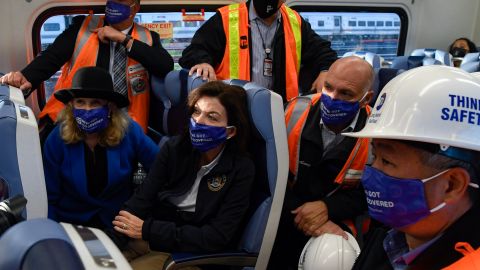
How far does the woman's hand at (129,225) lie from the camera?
75.6 inches

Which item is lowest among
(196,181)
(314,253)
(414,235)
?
(314,253)

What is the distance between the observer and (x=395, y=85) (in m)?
1.17

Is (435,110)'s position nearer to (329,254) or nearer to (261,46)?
(329,254)

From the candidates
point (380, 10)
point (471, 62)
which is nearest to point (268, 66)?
point (380, 10)

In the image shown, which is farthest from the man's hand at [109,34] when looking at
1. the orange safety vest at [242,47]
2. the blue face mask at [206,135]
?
the blue face mask at [206,135]

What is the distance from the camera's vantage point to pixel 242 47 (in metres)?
2.82

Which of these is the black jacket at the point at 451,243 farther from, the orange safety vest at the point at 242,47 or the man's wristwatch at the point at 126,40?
the man's wristwatch at the point at 126,40

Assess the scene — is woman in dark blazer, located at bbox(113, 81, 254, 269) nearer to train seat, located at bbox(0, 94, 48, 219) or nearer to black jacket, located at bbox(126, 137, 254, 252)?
black jacket, located at bbox(126, 137, 254, 252)

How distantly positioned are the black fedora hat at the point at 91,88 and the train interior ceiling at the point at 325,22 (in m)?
1.42

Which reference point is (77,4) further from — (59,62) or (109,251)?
(109,251)

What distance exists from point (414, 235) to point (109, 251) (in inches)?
33.9

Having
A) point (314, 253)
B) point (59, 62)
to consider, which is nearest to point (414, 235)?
point (314, 253)

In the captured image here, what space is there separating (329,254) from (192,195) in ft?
2.16

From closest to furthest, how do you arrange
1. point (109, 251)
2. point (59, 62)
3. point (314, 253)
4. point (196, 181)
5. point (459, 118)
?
point (109, 251) < point (459, 118) < point (314, 253) < point (196, 181) < point (59, 62)
